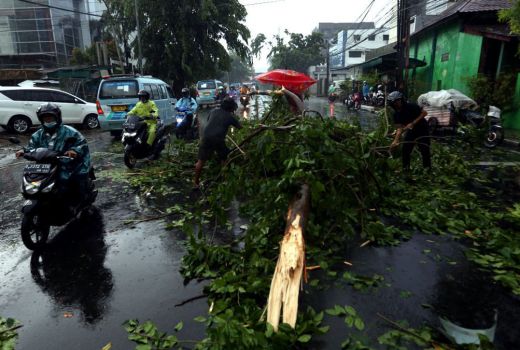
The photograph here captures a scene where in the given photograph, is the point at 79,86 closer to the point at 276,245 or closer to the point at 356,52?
the point at 276,245

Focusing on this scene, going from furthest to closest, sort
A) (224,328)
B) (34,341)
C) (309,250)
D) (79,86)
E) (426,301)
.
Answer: (79,86) < (309,250) < (426,301) < (34,341) < (224,328)

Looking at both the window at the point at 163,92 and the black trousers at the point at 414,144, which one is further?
the window at the point at 163,92

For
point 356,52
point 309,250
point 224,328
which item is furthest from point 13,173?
point 356,52

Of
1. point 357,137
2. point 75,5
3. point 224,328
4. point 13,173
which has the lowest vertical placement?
point 13,173

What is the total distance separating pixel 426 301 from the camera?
3191 millimetres

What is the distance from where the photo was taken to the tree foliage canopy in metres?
23.3

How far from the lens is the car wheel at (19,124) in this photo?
45.6 feet

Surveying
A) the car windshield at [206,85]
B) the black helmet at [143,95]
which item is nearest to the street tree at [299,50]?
the car windshield at [206,85]

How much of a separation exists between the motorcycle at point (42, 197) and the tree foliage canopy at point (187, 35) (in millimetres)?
Answer: 20267

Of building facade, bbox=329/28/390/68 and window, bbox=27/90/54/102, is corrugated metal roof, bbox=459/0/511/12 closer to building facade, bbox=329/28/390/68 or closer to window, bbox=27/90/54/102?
window, bbox=27/90/54/102

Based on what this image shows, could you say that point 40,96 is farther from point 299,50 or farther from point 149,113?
point 299,50

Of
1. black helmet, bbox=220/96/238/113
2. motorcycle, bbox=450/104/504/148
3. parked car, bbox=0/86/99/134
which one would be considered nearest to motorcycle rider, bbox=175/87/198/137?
black helmet, bbox=220/96/238/113

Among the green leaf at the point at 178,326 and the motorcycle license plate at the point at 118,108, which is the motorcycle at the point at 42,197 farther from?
the motorcycle license plate at the point at 118,108

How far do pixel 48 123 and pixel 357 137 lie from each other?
13.7ft
